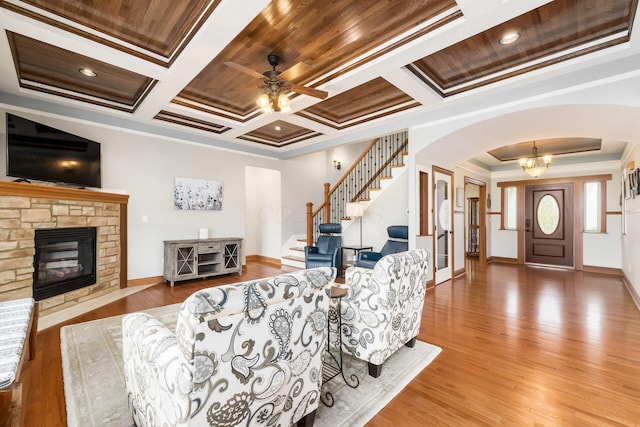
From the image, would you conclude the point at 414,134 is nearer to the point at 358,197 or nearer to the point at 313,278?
the point at 358,197

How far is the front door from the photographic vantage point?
679 centimetres

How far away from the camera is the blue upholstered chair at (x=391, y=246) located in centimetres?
503

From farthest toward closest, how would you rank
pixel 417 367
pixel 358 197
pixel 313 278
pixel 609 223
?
pixel 358 197 → pixel 609 223 → pixel 417 367 → pixel 313 278

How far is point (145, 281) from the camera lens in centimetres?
497

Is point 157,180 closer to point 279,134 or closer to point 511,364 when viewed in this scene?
point 279,134

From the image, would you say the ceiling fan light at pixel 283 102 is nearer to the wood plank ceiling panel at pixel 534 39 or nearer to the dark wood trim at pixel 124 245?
the wood plank ceiling panel at pixel 534 39

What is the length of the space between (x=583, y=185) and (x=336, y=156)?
5.89 metres

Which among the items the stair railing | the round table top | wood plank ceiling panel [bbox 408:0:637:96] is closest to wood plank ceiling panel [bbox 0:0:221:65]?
wood plank ceiling panel [bbox 408:0:637:96]

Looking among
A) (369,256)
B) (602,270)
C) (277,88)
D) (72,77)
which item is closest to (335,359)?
(277,88)

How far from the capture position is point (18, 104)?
378 centimetres

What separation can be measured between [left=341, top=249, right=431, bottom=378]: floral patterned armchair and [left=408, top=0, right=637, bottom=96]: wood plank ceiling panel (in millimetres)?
2153

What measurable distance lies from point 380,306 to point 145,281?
454cm

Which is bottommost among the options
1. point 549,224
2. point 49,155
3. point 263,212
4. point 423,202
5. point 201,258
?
point 201,258

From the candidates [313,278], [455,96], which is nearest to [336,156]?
[455,96]
